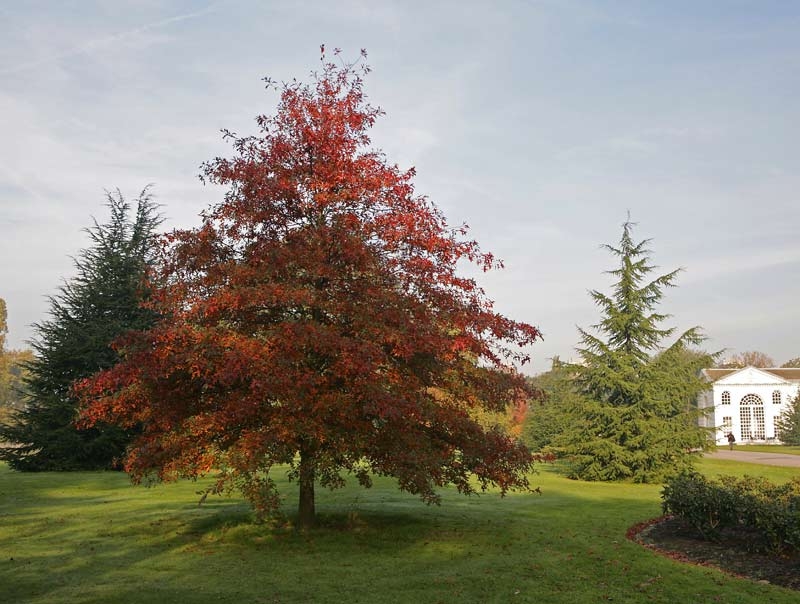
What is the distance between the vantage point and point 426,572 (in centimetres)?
1030

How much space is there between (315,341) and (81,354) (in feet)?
72.5

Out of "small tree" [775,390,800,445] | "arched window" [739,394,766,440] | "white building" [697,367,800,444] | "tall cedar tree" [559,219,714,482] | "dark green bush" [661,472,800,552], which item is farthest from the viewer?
"arched window" [739,394,766,440]

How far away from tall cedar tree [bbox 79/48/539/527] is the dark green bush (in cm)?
308

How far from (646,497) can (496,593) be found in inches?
520

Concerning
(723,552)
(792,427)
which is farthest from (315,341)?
(792,427)

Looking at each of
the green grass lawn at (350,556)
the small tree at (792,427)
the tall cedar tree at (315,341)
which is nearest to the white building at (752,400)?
the small tree at (792,427)

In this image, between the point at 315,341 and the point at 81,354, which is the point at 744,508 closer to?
the point at 315,341

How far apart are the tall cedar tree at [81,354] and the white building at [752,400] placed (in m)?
52.9

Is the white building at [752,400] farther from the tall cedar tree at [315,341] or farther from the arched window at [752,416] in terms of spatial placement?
the tall cedar tree at [315,341]

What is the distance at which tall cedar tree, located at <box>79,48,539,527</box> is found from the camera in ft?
35.4

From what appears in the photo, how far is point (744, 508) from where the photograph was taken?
11148 mm

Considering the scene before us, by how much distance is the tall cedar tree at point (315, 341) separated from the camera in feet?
35.4

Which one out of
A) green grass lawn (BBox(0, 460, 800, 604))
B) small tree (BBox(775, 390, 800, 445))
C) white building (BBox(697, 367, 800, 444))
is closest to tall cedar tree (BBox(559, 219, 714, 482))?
green grass lawn (BBox(0, 460, 800, 604))

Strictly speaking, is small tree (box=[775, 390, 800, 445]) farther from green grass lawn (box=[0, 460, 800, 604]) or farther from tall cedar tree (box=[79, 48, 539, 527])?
tall cedar tree (box=[79, 48, 539, 527])
